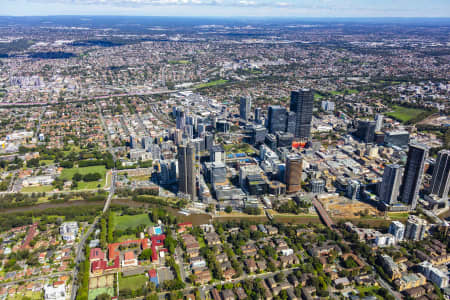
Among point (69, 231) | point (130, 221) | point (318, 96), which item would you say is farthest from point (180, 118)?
point (318, 96)

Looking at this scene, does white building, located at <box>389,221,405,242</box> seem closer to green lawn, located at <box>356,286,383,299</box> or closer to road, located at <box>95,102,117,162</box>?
green lawn, located at <box>356,286,383,299</box>

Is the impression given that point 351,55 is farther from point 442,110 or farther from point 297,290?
point 297,290

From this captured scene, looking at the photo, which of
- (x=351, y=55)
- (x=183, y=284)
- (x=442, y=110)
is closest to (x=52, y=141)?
(x=183, y=284)

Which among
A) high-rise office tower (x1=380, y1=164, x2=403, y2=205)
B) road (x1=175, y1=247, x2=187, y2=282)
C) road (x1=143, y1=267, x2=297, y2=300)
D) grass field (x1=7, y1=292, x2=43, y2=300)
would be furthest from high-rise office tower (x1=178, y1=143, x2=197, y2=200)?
high-rise office tower (x1=380, y1=164, x2=403, y2=205)

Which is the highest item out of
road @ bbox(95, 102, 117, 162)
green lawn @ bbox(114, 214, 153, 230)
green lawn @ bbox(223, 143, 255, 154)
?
green lawn @ bbox(223, 143, 255, 154)

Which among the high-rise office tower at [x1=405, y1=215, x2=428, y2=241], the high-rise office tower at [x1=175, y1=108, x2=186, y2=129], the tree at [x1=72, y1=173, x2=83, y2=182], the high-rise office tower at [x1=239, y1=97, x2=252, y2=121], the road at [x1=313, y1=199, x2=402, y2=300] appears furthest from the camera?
the high-rise office tower at [x1=239, y1=97, x2=252, y2=121]

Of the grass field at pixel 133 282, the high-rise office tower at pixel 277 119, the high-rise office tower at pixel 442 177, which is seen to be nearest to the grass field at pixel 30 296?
the grass field at pixel 133 282
